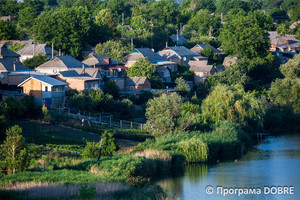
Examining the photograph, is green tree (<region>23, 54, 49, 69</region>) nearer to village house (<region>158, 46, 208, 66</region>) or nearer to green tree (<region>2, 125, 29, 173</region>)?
village house (<region>158, 46, 208, 66</region>)

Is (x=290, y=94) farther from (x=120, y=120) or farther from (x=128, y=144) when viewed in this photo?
(x=128, y=144)

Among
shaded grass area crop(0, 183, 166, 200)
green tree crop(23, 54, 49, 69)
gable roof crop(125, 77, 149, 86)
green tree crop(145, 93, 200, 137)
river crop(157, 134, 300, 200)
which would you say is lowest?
river crop(157, 134, 300, 200)

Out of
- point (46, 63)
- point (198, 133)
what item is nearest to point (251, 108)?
point (198, 133)

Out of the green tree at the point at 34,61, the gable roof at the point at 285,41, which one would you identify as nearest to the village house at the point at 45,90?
the green tree at the point at 34,61

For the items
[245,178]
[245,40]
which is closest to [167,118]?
[245,178]

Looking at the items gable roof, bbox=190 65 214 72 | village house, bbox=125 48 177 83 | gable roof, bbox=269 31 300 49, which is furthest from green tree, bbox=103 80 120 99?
gable roof, bbox=269 31 300 49

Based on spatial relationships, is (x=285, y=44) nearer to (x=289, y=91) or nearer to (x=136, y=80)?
(x=289, y=91)
